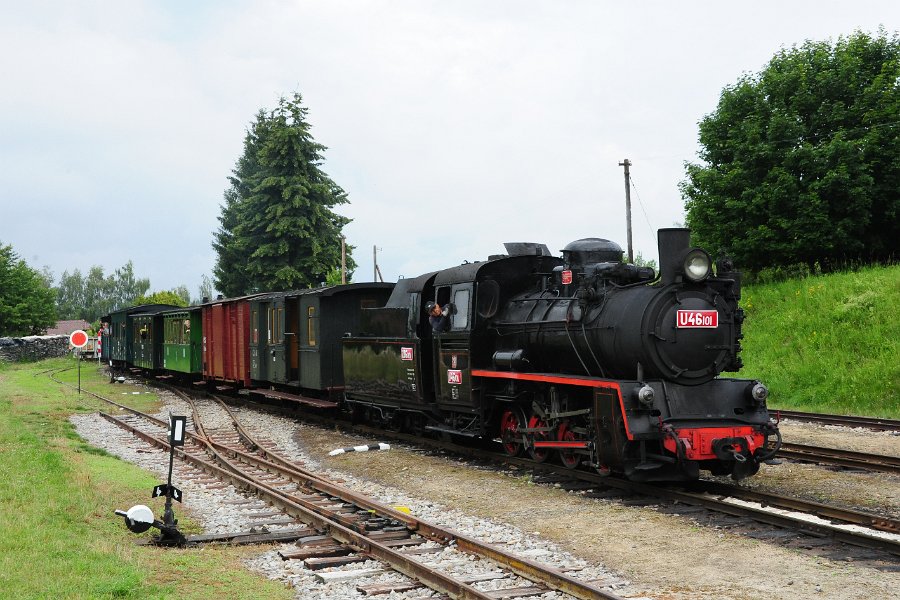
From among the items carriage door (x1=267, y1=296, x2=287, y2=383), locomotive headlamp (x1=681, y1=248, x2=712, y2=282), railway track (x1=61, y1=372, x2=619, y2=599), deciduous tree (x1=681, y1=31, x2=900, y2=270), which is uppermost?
deciduous tree (x1=681, y1=31, x2=900, y2=270)

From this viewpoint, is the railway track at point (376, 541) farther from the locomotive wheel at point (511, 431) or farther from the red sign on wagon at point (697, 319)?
the red sign on wagon at point (697, 319)

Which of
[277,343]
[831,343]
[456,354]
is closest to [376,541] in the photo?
[456,354]

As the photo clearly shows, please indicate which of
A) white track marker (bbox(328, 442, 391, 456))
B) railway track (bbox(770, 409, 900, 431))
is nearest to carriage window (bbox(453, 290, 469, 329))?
white track marker (bbox(328, 442, 391, 456))

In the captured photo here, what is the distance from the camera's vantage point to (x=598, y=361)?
33.1 feet

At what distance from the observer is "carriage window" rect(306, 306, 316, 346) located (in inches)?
719

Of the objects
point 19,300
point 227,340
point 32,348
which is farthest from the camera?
point 19,300

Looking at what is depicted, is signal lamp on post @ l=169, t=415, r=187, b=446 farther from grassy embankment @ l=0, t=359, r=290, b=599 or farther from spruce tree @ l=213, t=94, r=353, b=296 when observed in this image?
spruce tree @ l=213, t=94, r=353, b=296

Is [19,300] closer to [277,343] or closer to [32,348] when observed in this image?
[32,348]

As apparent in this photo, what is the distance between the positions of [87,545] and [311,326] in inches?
456

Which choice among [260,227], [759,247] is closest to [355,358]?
[759,247]

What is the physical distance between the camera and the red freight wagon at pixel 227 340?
23.1 m

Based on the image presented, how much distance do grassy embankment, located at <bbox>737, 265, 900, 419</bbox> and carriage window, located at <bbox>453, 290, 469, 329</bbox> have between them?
9768mm

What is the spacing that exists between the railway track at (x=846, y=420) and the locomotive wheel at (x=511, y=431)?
15.4ft

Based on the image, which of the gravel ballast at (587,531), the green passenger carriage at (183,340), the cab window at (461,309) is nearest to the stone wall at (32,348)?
A: the green passenger carriage at (183,340)
